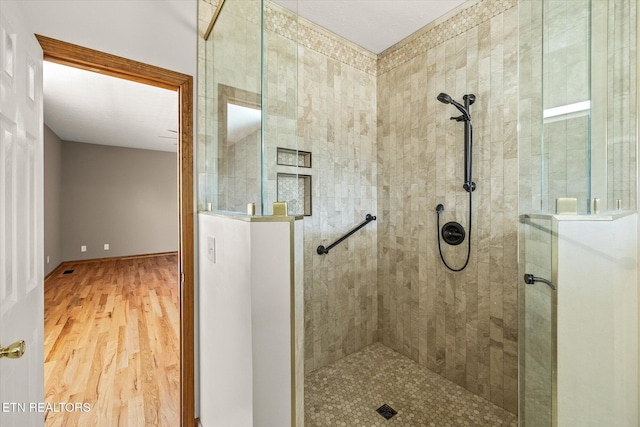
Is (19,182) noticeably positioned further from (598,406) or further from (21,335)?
(598,406)

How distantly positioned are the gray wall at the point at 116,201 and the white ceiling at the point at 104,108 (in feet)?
1.66

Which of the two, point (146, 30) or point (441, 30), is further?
point (441, 30)

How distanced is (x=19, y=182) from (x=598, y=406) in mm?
2086

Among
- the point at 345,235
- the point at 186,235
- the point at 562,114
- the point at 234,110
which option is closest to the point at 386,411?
the point at 345,235

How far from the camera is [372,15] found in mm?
2057

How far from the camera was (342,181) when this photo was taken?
2377 millimetres

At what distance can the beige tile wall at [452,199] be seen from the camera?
1780 mm

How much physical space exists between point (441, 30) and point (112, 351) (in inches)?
153

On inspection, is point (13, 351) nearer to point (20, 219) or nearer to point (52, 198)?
→ point (20, 219)

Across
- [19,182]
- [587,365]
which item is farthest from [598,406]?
[19,182]

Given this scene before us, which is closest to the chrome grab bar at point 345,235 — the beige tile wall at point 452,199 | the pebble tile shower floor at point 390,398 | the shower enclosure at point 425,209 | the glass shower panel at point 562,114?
the shower enclosure at point 425,209

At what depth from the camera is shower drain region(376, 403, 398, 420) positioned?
68.4 inches

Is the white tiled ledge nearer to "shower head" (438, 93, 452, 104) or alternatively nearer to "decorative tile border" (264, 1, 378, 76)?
"shower head" (438, 93, 452, 104)

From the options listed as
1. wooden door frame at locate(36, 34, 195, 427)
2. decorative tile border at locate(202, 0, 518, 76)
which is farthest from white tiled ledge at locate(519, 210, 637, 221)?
wooden door frame at locate(36, 34, 195, 427)
